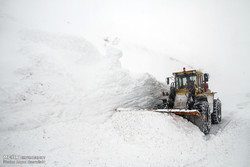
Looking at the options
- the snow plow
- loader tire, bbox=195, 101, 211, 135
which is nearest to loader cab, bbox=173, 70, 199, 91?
the snow plow

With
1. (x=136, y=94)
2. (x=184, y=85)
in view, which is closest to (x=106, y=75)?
(x=136, y=94)

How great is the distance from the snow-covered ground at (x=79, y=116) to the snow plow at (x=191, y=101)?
1.34 ft

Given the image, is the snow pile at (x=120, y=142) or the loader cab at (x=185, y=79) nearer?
the snow pile at (x=120, y=142)

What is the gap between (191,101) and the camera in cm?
735

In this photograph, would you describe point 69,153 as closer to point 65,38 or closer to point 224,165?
point 224,165

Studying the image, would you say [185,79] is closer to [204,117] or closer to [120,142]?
[204,117]

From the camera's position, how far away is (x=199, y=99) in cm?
792

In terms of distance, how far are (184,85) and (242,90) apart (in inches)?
718

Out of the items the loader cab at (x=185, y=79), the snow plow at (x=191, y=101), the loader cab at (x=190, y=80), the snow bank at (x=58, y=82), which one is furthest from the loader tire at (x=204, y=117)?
the snow bank at (x=58, y=82)

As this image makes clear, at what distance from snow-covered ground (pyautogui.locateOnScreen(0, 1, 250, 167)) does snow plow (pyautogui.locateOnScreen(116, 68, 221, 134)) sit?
1.34 ft

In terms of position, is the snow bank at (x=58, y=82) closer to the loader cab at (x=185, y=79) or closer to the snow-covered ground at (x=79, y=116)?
the snow-covered ground at (x=79, y=116)

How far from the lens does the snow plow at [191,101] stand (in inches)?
261

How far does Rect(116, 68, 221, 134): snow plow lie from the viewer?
663 centimetres

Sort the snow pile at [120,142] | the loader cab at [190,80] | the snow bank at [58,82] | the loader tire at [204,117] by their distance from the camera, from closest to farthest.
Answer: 1. the snow pile at [120,142]
2. the snow bank at [58,82]
3. the loader tire at [204,117]
4. the loader cab at [190,80]
